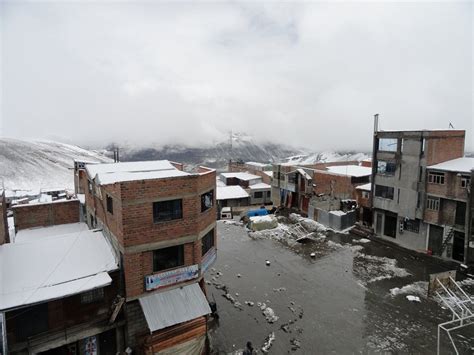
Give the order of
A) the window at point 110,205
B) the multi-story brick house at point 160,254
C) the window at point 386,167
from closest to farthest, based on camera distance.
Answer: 1. the multi-story brick house at point 160,254
2. the window at point 110,205
3. the window at point 386,167

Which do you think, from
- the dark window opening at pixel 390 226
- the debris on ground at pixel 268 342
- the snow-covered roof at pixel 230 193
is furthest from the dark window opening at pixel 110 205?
the snow-covered roof at pixel 230 193

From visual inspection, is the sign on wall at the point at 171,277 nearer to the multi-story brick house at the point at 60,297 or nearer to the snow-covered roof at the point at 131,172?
the multi-story brick house at the point at 60,297

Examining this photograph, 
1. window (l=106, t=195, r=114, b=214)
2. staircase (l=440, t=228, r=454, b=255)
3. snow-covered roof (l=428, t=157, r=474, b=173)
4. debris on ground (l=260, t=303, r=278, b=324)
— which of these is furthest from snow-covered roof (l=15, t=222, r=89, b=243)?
snow-covered roof (l=428, t=157, r=474, b=173)

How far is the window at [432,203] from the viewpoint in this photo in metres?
26.7

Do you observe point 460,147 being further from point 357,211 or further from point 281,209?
point 281,209

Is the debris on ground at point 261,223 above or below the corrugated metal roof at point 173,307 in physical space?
below

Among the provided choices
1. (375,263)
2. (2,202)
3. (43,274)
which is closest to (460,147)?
(375,263)

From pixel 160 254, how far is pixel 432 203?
24672 mm

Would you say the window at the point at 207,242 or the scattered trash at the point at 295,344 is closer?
the scattered trash at the point at 295,344

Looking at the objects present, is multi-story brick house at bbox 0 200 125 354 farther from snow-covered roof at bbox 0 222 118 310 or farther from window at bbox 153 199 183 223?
window at bbox 153 199 183 223

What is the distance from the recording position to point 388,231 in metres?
31.6

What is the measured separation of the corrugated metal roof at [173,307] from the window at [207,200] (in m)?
4.15

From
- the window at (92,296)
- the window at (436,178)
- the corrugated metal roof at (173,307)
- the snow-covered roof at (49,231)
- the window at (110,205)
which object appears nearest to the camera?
the corrugated metal roof at (173,307)

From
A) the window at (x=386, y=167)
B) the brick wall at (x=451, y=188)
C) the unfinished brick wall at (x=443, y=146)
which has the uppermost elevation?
the unfinished brick wall at (x=443, y=146)
